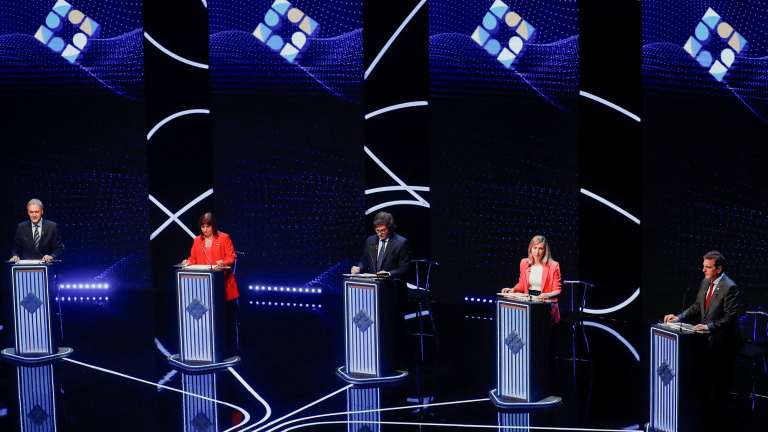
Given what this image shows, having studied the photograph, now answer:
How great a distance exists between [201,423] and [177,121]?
4.55 meters

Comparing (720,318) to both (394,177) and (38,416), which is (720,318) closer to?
(394,177)

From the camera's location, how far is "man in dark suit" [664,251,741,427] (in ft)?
14.7

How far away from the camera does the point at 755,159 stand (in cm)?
649

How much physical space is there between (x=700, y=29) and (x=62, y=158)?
719 centimetres

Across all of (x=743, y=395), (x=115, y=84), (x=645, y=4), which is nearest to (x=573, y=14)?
(x=645, y=4)

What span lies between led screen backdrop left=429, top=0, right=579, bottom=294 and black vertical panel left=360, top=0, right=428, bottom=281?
11.5 inches

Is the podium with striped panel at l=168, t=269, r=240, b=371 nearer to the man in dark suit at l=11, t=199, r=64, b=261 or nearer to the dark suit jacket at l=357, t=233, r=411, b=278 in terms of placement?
the dark suit jacket at l=357, t=233, r=411, b=278

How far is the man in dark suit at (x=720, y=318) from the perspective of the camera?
14.7ft

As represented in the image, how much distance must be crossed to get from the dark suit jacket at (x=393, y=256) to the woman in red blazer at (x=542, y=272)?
92 centimetres

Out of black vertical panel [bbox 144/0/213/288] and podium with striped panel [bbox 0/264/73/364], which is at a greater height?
black vertical panel [bbox 144/0/213/288]

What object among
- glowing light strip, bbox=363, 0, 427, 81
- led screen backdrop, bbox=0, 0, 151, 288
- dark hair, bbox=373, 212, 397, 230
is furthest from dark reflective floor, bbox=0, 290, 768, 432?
glowing light strip, bbox=363, 0, 427, 81

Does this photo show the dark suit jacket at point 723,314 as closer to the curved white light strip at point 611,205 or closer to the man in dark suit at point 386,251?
the man in dark suit at point 386,251

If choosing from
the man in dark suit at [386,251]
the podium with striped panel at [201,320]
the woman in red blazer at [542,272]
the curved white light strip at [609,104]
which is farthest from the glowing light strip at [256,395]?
the curved white light strip at [609,104]

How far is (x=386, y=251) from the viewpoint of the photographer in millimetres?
5801
